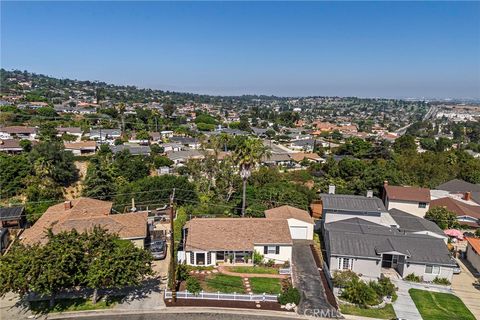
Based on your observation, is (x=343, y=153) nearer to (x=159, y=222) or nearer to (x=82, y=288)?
(x=159, y=222)

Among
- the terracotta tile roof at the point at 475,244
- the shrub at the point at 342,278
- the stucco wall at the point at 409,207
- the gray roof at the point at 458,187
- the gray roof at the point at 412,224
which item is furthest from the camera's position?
the gray roof at the point at 458,187

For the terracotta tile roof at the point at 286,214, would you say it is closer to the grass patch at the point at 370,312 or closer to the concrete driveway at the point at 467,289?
the grass patch at the point at 370,312

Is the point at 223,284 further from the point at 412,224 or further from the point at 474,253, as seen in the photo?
the point at 474,253

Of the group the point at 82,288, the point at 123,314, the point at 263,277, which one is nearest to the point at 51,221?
the point at 82,288

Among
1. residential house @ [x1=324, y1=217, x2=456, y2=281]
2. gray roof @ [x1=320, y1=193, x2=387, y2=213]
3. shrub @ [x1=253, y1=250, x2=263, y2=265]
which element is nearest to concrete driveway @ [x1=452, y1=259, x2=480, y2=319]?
residential house @ [x1=324, y1=217, x2=456, y2=281]

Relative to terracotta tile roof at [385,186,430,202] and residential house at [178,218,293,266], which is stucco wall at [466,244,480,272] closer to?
terracotta tile roof at [385,186,430,202]

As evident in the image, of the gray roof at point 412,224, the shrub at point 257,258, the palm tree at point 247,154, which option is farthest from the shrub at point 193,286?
the gray roof at point 412,224
